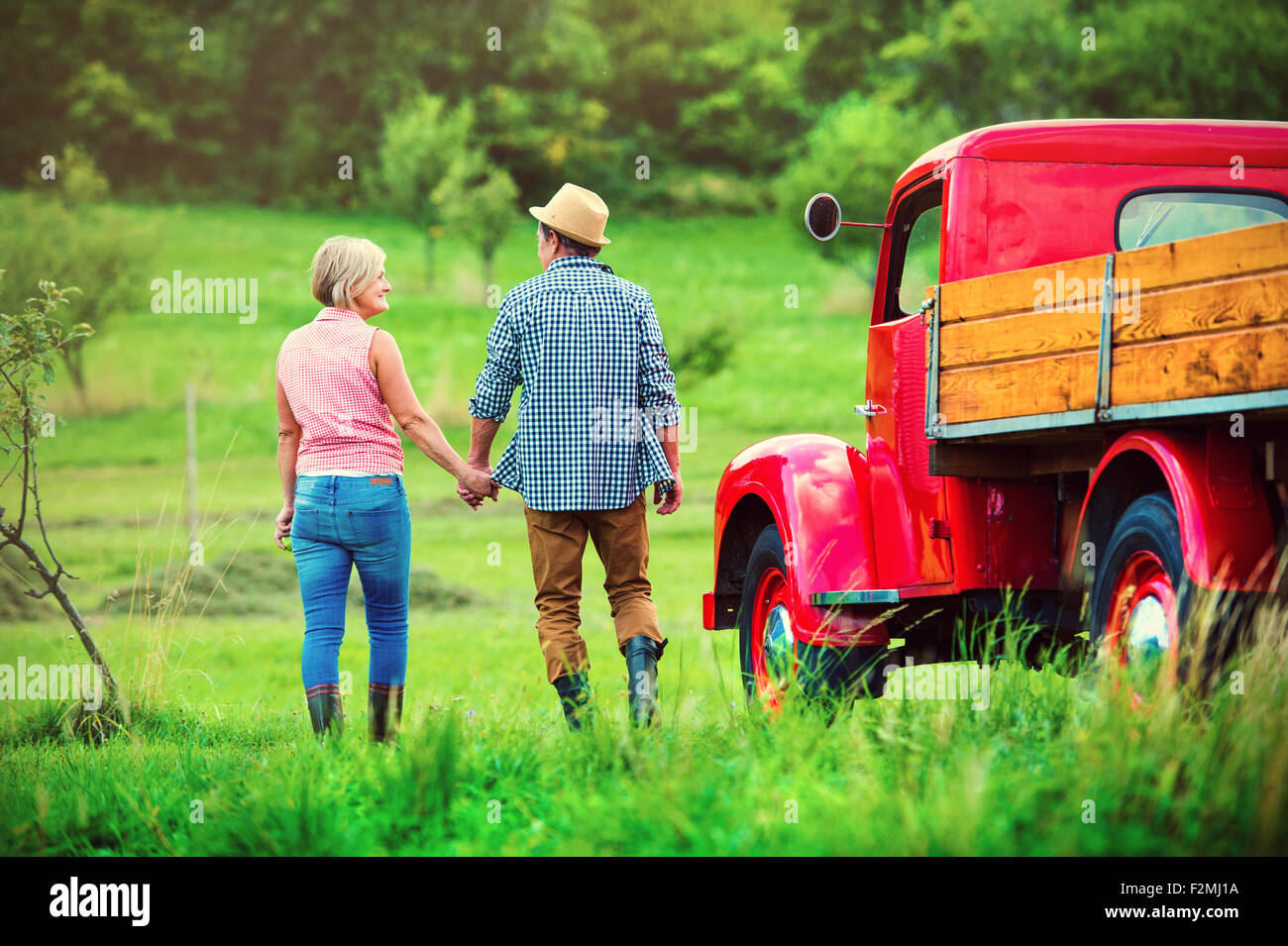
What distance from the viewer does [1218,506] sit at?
3.69 metres

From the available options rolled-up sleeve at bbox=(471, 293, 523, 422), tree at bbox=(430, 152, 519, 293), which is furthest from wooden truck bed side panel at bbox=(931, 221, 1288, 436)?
tree at bbox=(430, 152, 519, 293)

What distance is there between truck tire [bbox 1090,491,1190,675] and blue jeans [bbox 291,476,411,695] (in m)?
2.30

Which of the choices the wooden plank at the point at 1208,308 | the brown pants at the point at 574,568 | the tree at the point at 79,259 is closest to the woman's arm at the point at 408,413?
the brown pants at the point at 574,568

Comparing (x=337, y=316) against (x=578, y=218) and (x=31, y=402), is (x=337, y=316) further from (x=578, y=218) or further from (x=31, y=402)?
(x=31, y=402)

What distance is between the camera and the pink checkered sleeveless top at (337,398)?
4.88 m

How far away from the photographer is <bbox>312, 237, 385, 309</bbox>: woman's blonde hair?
16.5 ft

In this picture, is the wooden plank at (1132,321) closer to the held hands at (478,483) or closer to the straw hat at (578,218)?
the straw hat at (578,218)

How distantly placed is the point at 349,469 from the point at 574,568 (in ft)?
2.98

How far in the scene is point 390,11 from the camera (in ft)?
173

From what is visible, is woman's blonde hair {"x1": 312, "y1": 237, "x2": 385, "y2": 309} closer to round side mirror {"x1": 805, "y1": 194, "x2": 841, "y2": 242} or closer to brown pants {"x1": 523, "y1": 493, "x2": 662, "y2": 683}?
brown pants {"x1": 523, "y1": 493, "x2": 662, "y2": 683}

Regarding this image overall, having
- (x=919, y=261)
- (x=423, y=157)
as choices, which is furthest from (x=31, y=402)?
(x=423, y=157)

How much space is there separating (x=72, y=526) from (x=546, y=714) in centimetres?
1425

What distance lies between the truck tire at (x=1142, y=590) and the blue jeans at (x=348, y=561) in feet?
7.55

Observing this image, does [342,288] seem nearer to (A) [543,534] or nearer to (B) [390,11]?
(A) [543,534]
